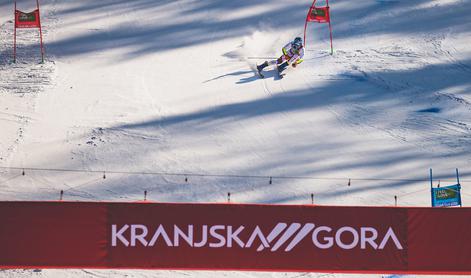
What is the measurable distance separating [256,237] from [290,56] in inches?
301

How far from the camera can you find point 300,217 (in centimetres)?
1339

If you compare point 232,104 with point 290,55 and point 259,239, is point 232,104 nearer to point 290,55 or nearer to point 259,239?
point 290,55

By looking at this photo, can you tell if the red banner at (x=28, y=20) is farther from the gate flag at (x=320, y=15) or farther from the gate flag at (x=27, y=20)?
the gate flag at (x=320, y=15)

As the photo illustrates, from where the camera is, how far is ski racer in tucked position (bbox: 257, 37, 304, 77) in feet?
66.3

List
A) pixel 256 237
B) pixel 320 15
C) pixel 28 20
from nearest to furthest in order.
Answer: pixel 256 237, pixel 28 20, pixel 320 15

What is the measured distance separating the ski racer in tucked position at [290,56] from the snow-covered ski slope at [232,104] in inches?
10.6

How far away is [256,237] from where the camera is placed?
13430 millimetres

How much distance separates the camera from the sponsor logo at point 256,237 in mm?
13359

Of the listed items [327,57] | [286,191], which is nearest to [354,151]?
[286,191]

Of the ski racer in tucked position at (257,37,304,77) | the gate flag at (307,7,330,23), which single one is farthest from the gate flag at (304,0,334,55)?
the ski racer in tucked position at (257,37,304,77)

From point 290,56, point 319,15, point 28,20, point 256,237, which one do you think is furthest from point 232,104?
point 256,237

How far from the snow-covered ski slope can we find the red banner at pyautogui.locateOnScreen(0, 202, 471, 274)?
8.03ft

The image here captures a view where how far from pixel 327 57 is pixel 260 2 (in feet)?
9.05

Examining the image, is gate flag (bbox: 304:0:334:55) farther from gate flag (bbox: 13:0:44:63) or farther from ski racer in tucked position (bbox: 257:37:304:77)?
gate flag (bbox: 13:0:44:63)
